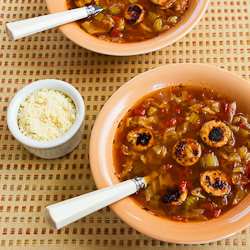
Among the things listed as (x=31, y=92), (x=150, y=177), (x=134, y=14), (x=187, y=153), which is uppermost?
(x=134, y=14)

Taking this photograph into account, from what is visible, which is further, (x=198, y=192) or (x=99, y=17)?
(x=99, y=17)

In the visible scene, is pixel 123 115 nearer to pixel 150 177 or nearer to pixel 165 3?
pixel 150 177

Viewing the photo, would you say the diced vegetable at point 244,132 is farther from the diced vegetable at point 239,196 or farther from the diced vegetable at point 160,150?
the diced vegetable at point 160,150

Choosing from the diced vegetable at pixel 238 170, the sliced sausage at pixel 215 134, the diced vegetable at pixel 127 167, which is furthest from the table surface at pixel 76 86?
the sliced sausage at pixel 215 134

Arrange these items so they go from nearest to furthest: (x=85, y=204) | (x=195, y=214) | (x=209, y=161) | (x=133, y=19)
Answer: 1. (x=85, y=204)
2. (x=195, y=214)
3. (x=209, y=161)
4. (x=133, y=19)

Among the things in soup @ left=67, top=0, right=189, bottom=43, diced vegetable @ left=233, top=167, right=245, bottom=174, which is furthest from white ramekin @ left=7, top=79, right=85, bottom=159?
diced vegetable @ left=233, top=167, right=245, bottom=174

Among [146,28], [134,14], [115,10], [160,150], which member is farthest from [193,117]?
[115,10]
